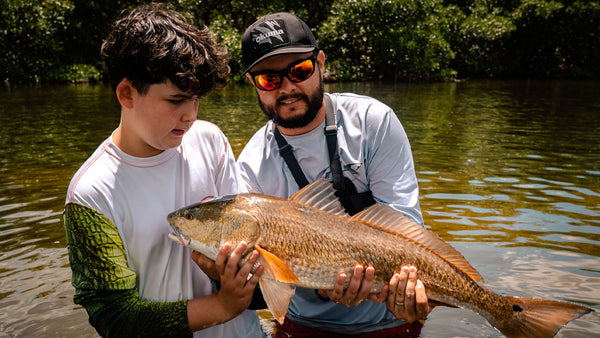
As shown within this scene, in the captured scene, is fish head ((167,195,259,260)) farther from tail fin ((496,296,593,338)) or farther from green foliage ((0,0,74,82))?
green foliage ((0,0,74,82))

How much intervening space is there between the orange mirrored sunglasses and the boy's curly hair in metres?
0.86

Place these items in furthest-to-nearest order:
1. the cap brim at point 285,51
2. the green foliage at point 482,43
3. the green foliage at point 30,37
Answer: the green foliage at point 482,43 < the green foliage at point 30,37 < the cap brim at point 285,51

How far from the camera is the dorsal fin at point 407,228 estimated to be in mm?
2932

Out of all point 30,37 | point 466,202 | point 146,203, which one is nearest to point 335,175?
point 146,203

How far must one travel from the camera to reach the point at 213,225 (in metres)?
2.52

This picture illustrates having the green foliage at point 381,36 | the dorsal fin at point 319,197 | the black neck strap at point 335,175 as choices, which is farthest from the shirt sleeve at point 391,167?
the green foliage at point 381,36

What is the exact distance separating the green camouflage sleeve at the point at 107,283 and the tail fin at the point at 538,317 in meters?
1.91

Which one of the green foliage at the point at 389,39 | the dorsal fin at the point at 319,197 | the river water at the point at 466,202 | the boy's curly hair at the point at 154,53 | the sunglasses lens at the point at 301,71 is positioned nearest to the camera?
the boy's curly hair at the point at 154,53

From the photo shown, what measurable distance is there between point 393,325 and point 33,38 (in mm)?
33146

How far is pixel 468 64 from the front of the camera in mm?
35250

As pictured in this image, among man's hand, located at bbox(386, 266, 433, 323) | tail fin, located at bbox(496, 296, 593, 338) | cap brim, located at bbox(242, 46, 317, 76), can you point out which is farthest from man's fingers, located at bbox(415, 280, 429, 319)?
cap brim, located at bbox(242, 46, 317, 76)

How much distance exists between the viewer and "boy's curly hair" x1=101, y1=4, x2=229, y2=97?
2385 mm

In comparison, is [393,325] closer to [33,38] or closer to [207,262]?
[207,262]

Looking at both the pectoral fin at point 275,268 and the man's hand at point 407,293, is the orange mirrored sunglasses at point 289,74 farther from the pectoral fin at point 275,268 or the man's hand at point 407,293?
the man's hand at point 407,293
